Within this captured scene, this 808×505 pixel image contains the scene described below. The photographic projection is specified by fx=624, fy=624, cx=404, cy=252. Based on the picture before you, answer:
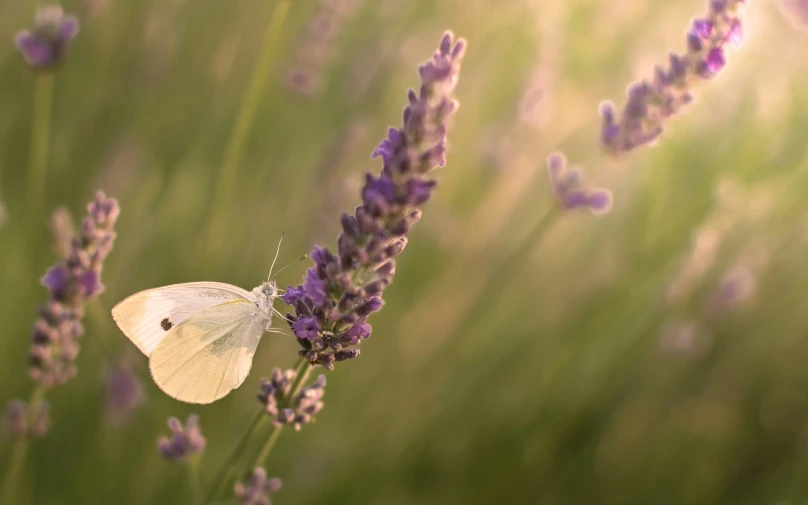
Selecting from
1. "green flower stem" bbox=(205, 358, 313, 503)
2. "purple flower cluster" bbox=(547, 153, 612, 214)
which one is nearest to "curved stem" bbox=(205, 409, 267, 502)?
"green flower stem" bbox=(205, 358, 313, 503)

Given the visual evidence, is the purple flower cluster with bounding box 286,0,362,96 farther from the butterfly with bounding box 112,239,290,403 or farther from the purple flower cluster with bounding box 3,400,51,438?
the purple flower cluster with bounding box 3,400,51,438

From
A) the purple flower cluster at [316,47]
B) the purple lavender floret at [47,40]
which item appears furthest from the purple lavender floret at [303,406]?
the purple flower cluster at [316,47]

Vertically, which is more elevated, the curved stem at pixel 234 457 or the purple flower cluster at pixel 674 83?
the purple flower cluster at pixel 674 83

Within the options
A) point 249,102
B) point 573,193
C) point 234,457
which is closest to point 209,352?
point 234,457

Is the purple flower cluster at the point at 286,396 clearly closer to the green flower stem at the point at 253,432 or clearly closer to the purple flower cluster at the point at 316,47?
the green flower stem at the point at 253,432

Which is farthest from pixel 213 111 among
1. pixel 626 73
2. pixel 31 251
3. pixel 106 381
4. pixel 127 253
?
pixel 626 73

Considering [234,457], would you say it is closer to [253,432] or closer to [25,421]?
[253,432]
